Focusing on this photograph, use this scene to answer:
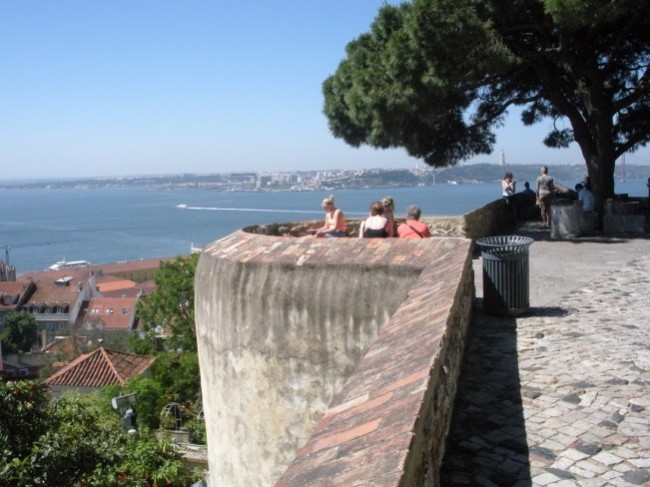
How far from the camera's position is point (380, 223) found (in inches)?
311

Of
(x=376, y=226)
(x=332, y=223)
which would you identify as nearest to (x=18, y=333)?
(x=332, y=223)

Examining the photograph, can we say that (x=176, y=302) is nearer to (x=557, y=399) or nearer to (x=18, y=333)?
(x=557, y=399)

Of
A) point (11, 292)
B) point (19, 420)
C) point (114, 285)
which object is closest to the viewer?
point (19, 420)

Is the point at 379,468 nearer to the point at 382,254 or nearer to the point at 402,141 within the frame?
the point at 382,254

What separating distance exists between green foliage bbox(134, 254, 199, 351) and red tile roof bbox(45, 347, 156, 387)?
342cm

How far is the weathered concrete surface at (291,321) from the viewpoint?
19.2 feet

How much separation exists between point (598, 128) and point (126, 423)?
1790 cm

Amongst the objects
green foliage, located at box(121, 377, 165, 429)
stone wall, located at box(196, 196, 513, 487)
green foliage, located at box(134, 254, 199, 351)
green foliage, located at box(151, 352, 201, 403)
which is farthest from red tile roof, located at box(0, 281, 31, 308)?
stone wall, located at box(196, 196, 513, 487)

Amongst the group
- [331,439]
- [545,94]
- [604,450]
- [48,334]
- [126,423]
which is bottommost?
[48,334]

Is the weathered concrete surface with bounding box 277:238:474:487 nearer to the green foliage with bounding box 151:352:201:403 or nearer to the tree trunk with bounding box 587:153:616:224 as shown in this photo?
the tree trunk with bounding box 587:153:616:224

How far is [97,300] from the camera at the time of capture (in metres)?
72.9

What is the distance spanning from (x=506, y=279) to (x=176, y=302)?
27371 mm

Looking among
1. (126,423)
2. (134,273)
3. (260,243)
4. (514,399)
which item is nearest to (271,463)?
(260,243)

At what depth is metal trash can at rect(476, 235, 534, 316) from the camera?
22.1ft
